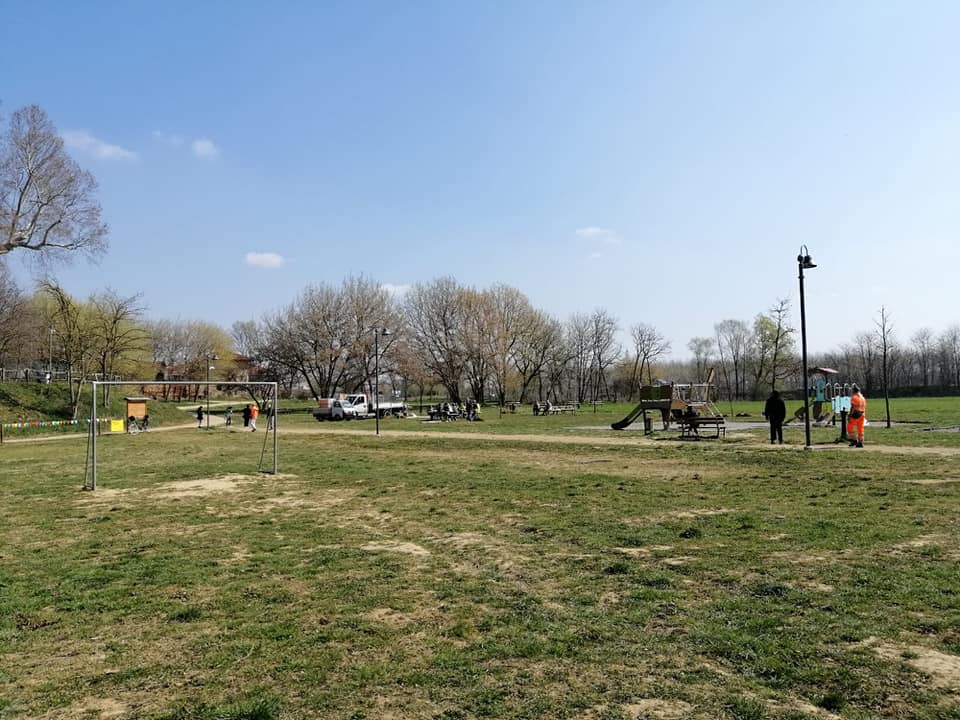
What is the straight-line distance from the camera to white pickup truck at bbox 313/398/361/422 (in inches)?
1896

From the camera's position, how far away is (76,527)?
976cm

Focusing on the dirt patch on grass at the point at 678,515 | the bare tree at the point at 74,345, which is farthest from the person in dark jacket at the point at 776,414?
the bare tree at the point at 74,345

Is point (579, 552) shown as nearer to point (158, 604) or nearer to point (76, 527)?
point (158, 604)

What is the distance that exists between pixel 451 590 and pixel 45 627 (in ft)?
11.0

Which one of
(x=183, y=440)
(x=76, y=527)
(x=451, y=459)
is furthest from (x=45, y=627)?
(x=183, y=440)

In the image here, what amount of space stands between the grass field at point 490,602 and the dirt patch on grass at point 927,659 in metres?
0.02

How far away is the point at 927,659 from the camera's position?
14.0 feet

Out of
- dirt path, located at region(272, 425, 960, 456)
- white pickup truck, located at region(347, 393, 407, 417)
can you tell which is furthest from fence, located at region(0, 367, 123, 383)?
dirt path, located at region(272, 425, 960, 456)

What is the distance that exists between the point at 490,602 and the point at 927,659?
126 inches

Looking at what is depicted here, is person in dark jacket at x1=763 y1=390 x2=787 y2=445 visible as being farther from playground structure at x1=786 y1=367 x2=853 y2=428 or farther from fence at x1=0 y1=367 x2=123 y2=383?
fence at x1=0 y1=367 x2=123 y2=383

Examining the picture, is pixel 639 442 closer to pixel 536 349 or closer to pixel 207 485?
pixel 207 485

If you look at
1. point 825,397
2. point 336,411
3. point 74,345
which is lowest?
point 336,411

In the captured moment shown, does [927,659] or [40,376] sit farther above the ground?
[40,376]

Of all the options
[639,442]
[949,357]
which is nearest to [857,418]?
[639,442]
